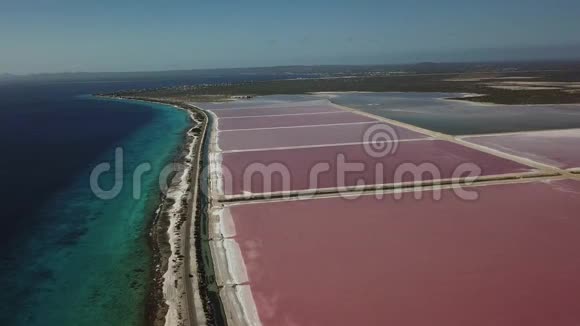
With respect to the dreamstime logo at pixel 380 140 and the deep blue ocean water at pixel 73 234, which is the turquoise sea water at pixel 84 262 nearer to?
the deep blue ocean water at pixel 73 234

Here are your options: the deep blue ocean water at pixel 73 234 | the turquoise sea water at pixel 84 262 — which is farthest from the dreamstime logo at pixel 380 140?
the turquoise sea water at pixel 84 262

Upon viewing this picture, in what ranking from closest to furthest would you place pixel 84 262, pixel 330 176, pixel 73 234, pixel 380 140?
pixel 84 262, pixel 73 234, pixel 330 176, pixel 380 140

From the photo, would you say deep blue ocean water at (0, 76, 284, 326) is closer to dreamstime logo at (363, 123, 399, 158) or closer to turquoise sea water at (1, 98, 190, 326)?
turquoise sea water at (1, 98, 190, 326)

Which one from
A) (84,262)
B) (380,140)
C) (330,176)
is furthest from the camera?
(380,140)

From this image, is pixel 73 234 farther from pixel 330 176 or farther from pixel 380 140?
pixel 380 140

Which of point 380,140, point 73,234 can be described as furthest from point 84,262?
point 380,140

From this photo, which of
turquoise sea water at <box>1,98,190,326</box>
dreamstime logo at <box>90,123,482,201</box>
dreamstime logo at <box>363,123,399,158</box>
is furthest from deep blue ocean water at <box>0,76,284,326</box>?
dreamstime logo at <box>363,123,399,158</box>
